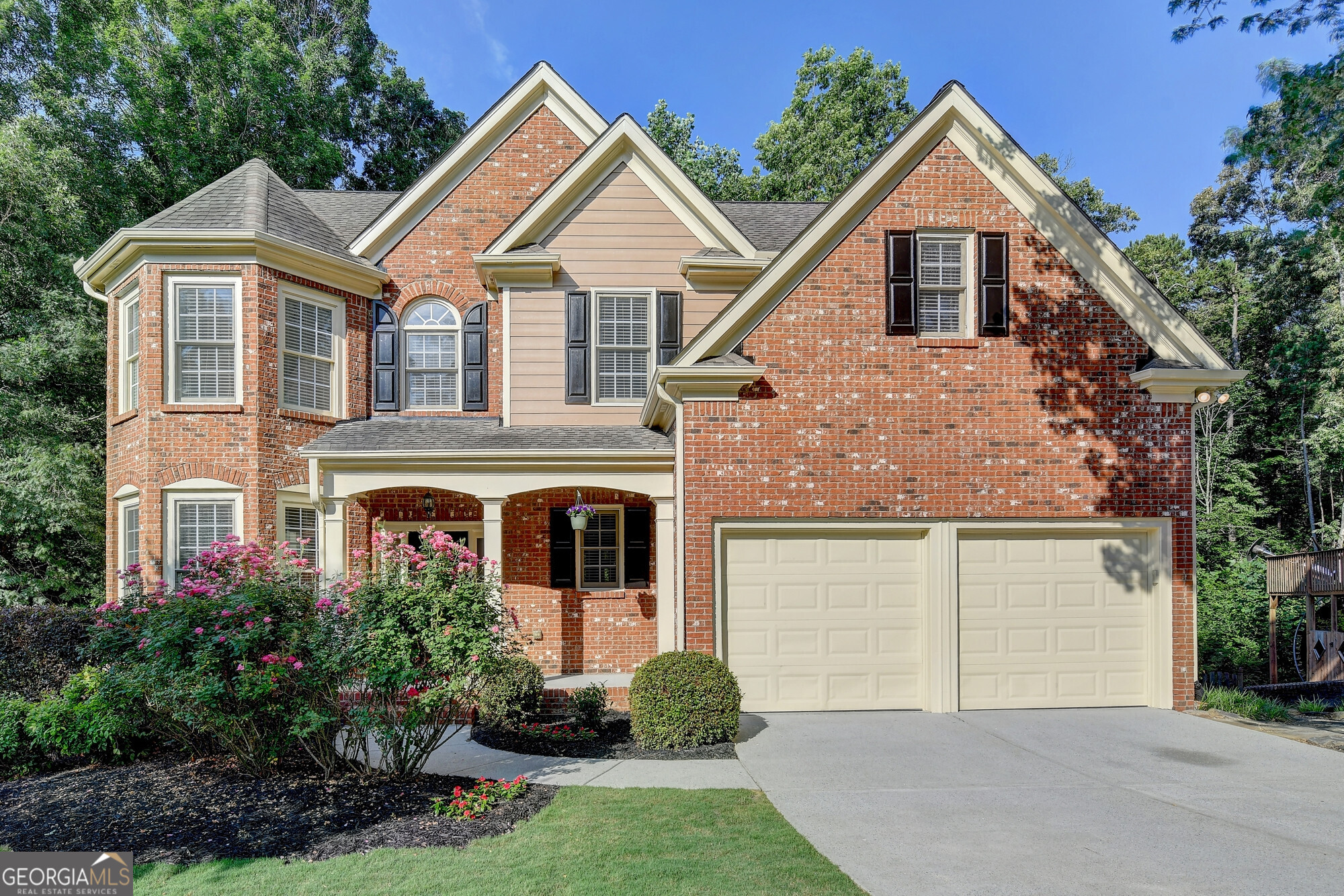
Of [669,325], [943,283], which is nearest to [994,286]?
[943,283]

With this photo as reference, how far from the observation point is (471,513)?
13.2m

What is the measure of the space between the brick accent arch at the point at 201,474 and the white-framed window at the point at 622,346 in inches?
209

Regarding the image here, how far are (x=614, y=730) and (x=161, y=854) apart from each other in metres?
4.85

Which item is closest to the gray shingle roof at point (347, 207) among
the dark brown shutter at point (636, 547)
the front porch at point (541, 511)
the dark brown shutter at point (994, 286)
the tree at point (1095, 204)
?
the front porch at point (541, 511)

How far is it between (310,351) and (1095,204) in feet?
97.9

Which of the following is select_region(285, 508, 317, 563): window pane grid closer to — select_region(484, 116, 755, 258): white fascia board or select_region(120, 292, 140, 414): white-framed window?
select_region(120, 292, 140, 414): white-framed window

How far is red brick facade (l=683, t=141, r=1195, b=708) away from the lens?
385 inches

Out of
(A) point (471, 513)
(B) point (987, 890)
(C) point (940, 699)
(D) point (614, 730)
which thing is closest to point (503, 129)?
(A) point (471, 513)

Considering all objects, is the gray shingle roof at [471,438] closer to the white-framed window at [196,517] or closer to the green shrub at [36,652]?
the white-framed window at [196,517]

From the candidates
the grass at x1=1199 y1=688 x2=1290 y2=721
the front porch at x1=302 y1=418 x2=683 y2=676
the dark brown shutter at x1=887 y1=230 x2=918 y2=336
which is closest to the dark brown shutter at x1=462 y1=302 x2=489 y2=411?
the front porch at x1=302 y1=418 x2=683 y2=676

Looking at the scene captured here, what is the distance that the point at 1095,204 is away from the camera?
30938mm

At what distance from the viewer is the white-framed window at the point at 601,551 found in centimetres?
1266

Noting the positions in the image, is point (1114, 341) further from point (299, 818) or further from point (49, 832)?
point (49, 832)

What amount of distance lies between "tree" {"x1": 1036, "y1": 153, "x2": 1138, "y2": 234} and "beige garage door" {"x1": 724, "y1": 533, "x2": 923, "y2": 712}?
2628 cm
